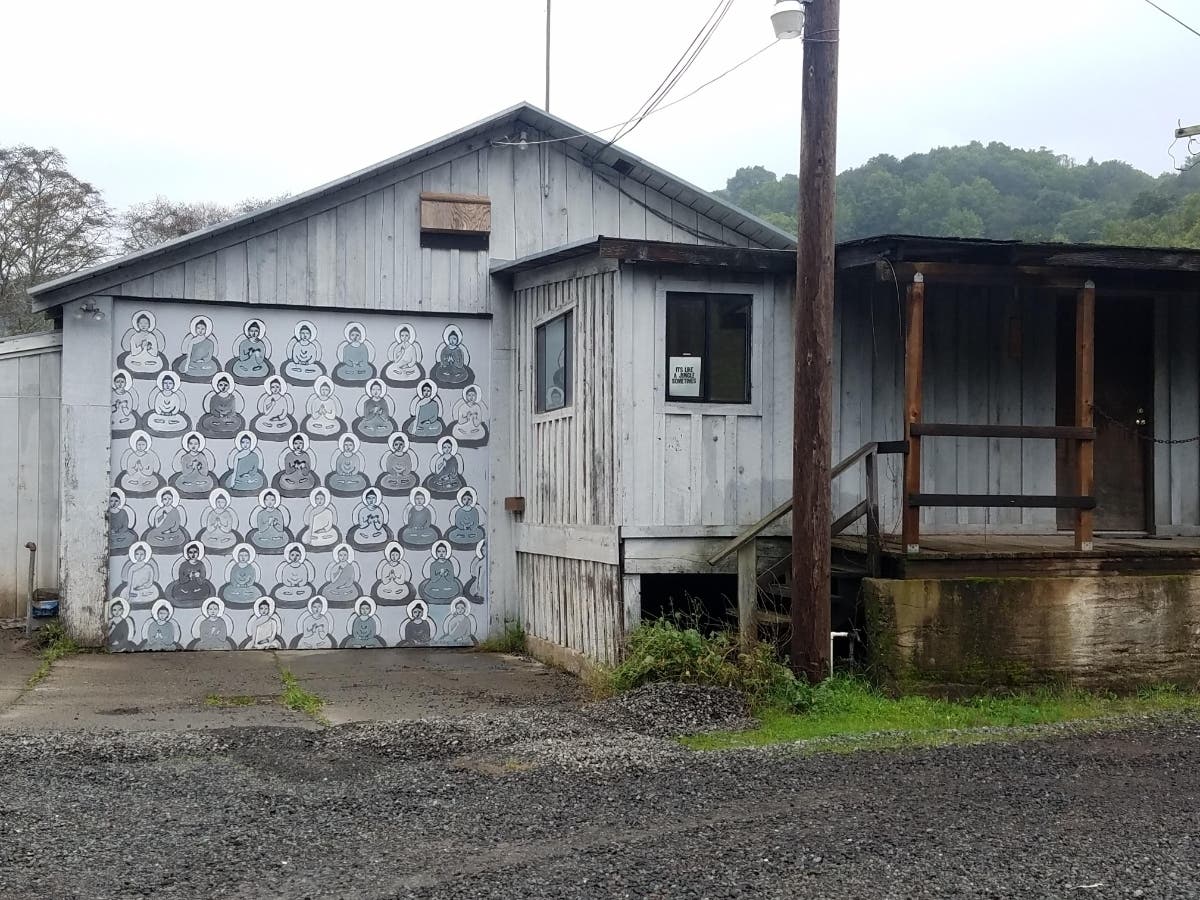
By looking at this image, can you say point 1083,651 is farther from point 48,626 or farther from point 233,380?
point 48,626

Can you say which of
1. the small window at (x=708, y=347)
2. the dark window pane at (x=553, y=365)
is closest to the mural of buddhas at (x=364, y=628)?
the dark window pane at (x=553, y=365)

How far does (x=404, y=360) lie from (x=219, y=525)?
251 cm

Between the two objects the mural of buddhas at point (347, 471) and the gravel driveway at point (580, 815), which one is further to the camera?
the mural of buddhas at point (347, 471)

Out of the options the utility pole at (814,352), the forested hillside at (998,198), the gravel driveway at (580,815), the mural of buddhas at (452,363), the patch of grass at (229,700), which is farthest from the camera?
the forested hillside at (998,198)

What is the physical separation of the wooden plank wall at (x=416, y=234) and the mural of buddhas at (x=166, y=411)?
884 millimetres

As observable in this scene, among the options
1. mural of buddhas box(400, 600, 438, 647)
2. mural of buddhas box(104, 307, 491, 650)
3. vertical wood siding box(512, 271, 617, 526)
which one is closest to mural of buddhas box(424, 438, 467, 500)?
mural of buddhas box(104, 307, 491, 650)

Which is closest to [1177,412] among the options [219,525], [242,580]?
[242,580]

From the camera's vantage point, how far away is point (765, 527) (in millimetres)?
10445

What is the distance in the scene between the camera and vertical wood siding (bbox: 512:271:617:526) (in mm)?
10867

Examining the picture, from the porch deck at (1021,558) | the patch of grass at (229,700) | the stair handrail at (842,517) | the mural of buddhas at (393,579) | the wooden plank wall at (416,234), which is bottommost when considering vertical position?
the patch of grass at (229,700)

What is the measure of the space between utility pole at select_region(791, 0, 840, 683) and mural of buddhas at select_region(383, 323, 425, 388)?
5.21 m

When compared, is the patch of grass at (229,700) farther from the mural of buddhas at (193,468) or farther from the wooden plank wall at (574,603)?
the mural of buddhas at (193,468)

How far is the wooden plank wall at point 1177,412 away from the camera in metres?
12.5

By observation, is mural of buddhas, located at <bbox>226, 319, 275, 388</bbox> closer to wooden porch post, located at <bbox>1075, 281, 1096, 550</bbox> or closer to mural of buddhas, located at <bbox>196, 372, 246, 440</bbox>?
mural of buddhas, located at <bbox>196, 372, 246, 440</bbox>
